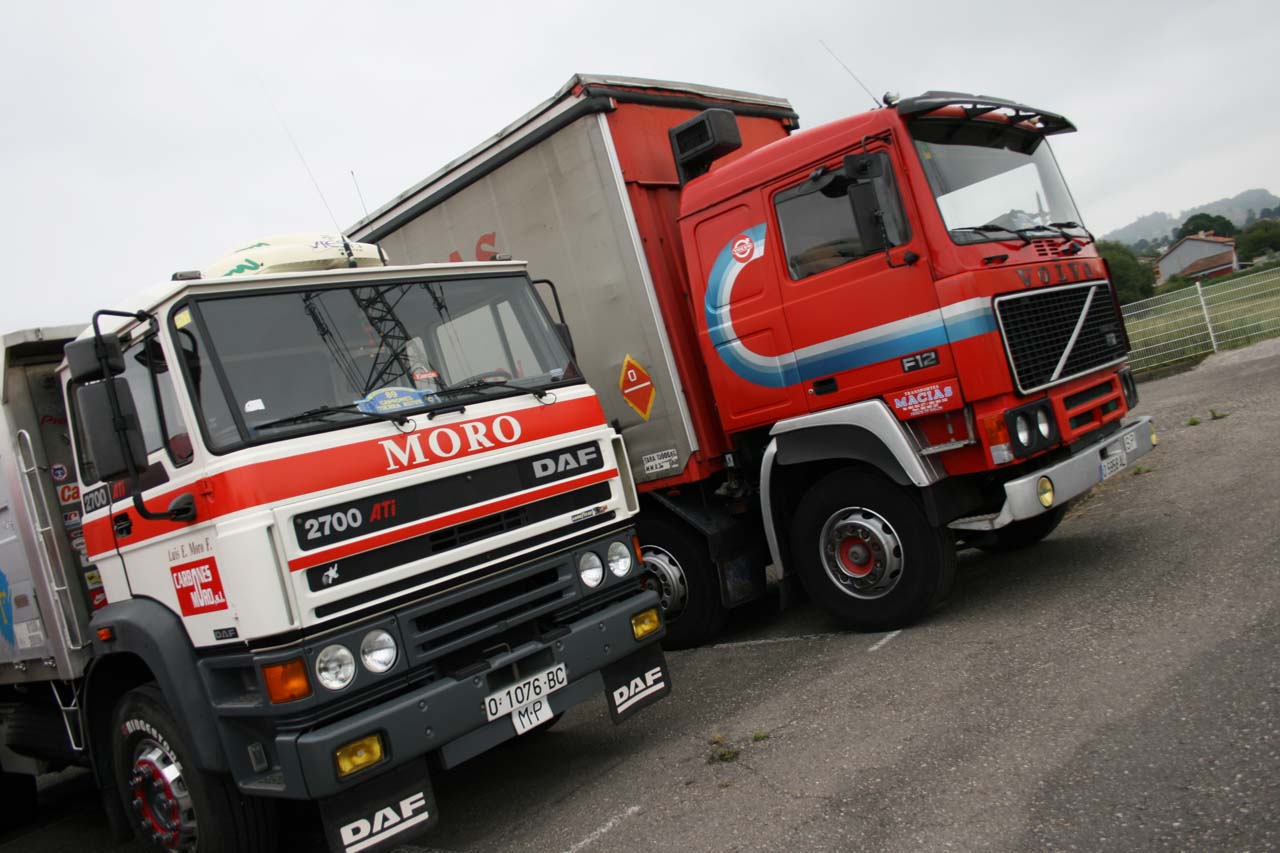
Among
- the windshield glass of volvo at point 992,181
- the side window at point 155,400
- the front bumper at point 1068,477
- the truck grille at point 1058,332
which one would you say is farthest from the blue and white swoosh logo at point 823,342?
the side window at point 155,400

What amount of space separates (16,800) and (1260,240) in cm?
4658

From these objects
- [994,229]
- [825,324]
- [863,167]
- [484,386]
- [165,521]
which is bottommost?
[165,521]

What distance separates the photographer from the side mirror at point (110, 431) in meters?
4.26

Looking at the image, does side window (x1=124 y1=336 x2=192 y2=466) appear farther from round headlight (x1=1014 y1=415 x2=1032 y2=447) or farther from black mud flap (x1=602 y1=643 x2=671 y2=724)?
round headlight (x1=1014 y1=415 x2=1032 y2=447)

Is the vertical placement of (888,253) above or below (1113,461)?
above

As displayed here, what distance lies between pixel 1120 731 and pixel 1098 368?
296 centimetres

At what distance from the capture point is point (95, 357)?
4.24 meters

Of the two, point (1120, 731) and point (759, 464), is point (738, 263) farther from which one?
point (1120, 731)

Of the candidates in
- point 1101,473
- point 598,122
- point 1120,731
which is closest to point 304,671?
point 1120,731

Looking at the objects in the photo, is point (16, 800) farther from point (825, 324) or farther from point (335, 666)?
point (825, 324)

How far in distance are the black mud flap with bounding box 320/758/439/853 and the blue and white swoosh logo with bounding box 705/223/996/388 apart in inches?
129

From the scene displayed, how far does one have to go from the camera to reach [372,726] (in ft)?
12.7

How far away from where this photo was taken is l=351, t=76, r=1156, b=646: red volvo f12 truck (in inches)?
215

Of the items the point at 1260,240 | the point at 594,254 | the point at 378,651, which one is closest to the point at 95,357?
the point at 378,651
